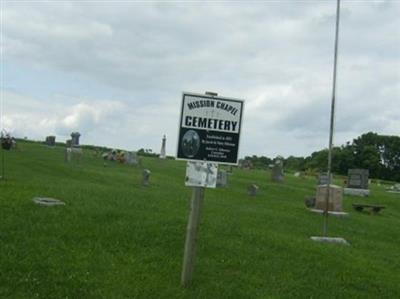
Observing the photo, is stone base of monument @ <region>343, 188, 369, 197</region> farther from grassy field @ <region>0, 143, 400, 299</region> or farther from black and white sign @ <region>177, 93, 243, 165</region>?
black and white sign @ <region>177, 93, 243, 165</region>

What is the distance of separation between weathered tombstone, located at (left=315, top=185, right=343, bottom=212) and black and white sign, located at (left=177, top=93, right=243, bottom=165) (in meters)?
13.0

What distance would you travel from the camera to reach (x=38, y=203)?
459 inches

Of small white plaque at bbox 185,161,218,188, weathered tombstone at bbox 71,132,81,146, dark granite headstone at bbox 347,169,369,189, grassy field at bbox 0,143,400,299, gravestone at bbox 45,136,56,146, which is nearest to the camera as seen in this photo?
grassy field at bbox 0,143,400,299

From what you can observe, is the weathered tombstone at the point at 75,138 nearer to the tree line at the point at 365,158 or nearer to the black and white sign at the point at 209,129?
the black and white sign at the point at 209,129

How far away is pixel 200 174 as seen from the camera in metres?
7.48

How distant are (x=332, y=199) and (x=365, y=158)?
89.5m

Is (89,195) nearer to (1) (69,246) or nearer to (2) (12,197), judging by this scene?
(2) (12,197)

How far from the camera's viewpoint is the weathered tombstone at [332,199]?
19984mm

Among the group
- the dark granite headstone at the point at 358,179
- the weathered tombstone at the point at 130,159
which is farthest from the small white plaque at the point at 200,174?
the weathered tombstone at the point at 130,159

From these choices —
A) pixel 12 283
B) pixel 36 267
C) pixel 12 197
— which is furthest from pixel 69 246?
pixel 12 197

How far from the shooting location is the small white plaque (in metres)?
7.47

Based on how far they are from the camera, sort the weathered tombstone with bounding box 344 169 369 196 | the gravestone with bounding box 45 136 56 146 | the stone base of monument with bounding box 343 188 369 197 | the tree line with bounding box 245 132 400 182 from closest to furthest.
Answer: the stone base of monument with bounding box 343 188 369 197 < the weathered tombstone with bounding box 344 169 369 196 < the gravestone with bounding box 45 136 56 146 < the tree line with bounding box 245 132 400 182

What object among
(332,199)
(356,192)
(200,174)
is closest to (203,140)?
(200,174)

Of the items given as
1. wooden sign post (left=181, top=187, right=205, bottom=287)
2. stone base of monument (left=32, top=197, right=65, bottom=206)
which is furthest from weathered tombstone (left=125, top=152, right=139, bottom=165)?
wooden sign post (left=181, top=187, right=205, bottom=287)
